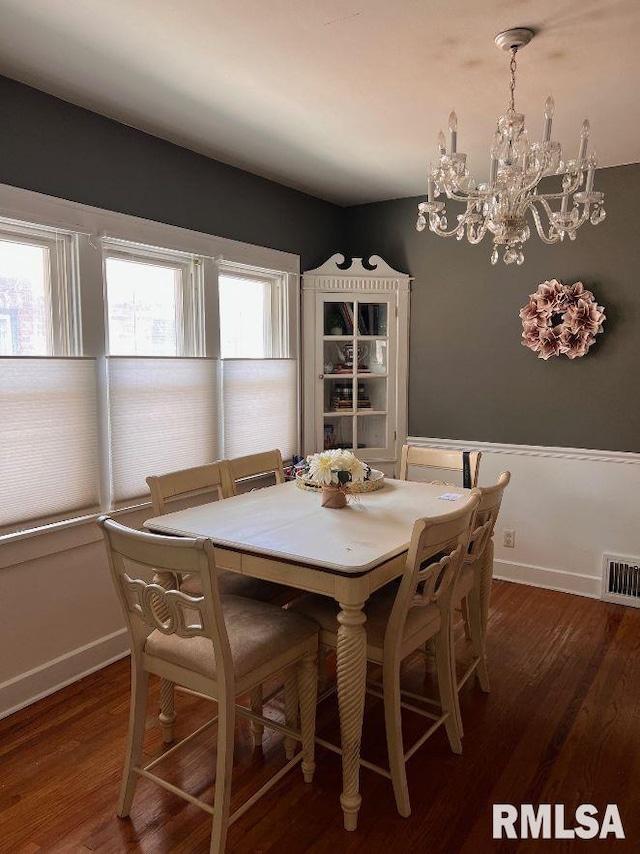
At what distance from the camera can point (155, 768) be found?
2146mm

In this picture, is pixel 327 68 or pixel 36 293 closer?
pixel 327 68

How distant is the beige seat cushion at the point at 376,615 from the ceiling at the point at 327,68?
6.51ft

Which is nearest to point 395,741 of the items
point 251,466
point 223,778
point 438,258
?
point 223,778

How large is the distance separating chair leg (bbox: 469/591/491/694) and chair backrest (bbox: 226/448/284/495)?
1.13 metres

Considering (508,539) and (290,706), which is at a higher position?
(508,539)

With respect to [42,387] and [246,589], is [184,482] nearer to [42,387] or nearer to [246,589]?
[246,589]

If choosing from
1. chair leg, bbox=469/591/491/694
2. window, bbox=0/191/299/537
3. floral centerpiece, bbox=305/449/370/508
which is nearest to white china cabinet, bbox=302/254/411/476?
window, bbox=0/191/299/537

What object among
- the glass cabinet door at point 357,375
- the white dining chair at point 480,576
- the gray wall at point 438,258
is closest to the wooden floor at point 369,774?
the white dining chair at point 480,576

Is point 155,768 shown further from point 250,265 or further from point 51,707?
point 250,265

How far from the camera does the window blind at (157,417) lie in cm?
294

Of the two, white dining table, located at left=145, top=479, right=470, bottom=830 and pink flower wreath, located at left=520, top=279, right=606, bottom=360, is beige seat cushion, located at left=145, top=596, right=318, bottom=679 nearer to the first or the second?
white dining table, located at left=145, top=479, right=470, bottom=830

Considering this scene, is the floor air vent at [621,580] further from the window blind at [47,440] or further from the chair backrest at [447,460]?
the window blind at [47,440]

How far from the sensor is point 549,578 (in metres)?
3.89

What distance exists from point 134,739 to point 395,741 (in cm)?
82
